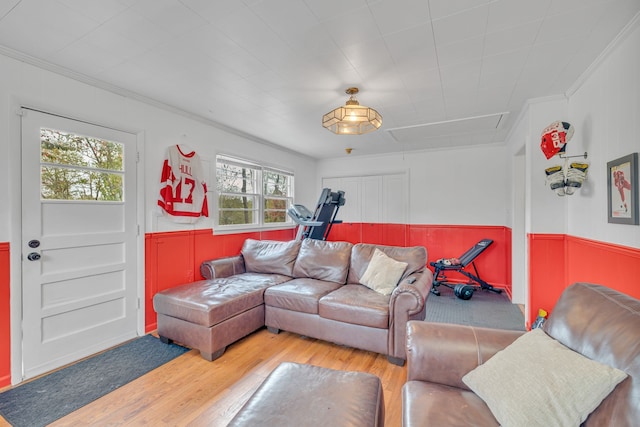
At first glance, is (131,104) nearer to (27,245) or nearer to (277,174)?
(27,245)

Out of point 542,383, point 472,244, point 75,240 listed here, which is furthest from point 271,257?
point 472,244

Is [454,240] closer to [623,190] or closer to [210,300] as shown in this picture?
[623,190]

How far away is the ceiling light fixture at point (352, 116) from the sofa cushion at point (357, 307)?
1.62 meters

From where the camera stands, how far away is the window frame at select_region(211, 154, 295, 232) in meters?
3.88

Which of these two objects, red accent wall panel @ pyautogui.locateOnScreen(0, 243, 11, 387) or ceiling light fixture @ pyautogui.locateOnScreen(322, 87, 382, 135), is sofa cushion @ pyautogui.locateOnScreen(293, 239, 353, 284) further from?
red accent wall panel @ pyautogui.locateOnScreen(0, 243, 11, 387)

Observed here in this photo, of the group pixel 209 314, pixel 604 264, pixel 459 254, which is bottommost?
pixel 209 314

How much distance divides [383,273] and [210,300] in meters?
1.66

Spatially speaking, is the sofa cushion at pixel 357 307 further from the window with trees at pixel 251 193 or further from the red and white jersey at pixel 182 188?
the window with trees at pixel 251 193

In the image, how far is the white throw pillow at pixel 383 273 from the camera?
9.17 feet

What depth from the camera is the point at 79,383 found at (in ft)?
6.92

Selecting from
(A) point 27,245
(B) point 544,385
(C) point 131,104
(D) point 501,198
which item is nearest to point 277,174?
(C) point 131,104

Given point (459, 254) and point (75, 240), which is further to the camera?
point (459, 254)

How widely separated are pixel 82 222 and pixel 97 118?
37.7 inches

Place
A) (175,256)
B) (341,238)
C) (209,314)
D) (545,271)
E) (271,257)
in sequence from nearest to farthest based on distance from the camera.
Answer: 1. (209,314)
2. (545,271)
3. (175,256)
4. (271,257)
5. (341,238)
